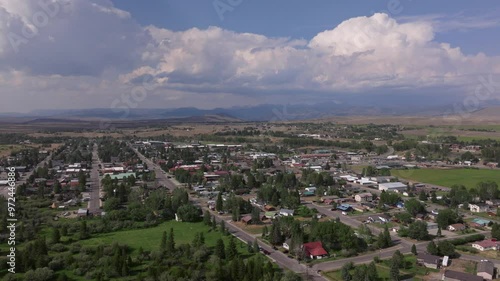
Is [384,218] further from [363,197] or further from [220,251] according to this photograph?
[220,251]

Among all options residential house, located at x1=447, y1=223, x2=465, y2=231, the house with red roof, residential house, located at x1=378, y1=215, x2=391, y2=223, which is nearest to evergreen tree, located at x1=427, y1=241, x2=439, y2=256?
the house with red roof

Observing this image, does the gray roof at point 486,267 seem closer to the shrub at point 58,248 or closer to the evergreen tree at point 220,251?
the evergreen tree at point 220,251

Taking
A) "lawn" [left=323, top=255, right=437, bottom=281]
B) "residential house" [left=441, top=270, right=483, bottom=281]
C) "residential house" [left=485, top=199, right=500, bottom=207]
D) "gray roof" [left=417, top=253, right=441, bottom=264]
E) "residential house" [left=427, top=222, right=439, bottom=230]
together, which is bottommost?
"lawn" [left=323, top=255, right=437, bottom=281]

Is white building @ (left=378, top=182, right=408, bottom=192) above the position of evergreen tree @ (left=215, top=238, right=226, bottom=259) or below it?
below

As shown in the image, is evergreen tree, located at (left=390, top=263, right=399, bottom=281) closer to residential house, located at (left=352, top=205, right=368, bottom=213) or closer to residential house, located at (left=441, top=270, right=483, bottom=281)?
residential house, located at (left=441, top=270, right=483, bottom=281)

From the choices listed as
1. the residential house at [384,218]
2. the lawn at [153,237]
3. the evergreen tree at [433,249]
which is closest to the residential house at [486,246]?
Result: the evergreen tree at [433,249]

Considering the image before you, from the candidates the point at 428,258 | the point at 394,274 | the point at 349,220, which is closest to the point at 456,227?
the point at 349,220
